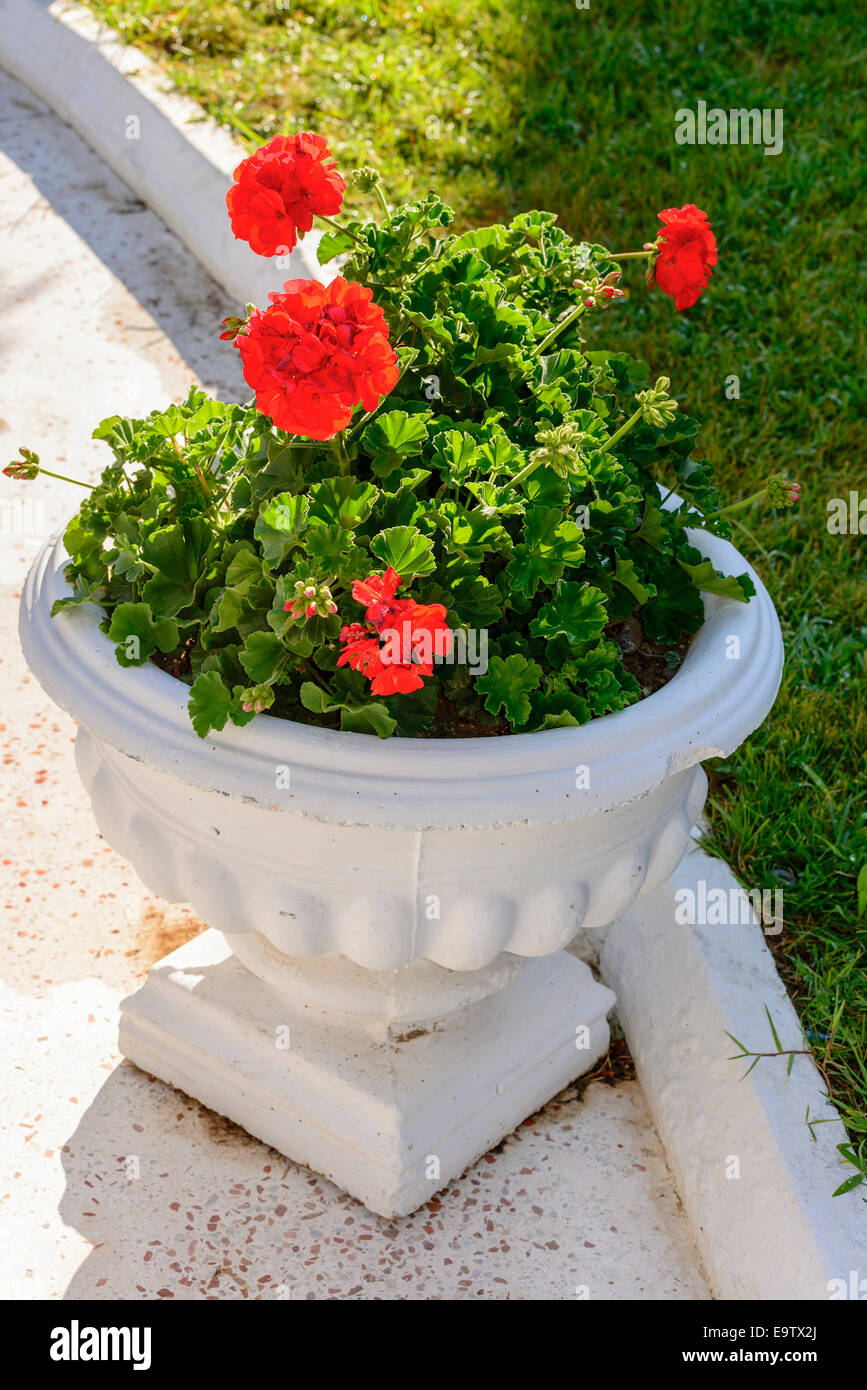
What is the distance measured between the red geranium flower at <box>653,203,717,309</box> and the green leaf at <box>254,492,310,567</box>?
581mm

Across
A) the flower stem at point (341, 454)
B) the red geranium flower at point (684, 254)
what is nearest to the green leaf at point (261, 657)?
the flower stem at point (341, 454)

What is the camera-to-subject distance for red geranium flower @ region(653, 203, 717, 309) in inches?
65.1

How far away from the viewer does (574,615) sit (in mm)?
1525

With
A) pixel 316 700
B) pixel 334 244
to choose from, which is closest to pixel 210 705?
pixel 316 700

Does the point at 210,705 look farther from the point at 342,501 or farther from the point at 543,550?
the point at 543,550

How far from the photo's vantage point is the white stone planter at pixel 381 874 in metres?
1.45

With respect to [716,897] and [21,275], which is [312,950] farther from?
[21,275]

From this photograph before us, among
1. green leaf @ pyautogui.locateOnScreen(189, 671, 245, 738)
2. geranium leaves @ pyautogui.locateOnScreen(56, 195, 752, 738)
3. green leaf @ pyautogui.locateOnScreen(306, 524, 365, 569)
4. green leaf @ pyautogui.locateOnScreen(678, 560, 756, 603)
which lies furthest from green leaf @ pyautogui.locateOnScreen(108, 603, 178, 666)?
green leaf @ pyautogui.locateOnScreen(678, 560, 756, 603)

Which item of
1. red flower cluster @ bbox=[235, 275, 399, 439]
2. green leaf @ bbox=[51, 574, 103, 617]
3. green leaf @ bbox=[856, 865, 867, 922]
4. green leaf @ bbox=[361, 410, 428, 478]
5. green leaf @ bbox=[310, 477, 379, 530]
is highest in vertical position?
red flower cluster @ bbox=[235, 275, 399, 439]

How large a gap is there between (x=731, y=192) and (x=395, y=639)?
3.12 metres

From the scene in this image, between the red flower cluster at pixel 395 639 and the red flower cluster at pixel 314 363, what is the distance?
6.9 inches

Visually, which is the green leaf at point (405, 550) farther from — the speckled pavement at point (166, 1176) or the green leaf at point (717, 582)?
the speckled pavement at point (166, 1176)

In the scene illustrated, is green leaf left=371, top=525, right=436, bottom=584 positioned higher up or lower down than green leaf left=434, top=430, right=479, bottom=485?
lower down

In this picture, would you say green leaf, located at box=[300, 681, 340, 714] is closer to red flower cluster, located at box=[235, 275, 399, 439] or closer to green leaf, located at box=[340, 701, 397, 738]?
green leaf, located at box=[340, 701, 397, 738]
